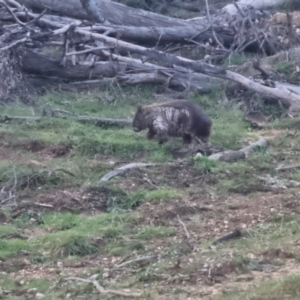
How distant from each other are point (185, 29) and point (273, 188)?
7148 mm

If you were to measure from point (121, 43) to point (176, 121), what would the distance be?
216cm

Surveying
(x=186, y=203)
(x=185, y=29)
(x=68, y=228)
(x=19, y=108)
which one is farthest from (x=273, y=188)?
(x=185, y=29)

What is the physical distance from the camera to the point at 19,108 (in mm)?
12695

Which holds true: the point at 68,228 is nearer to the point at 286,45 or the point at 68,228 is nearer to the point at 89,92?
the point at 89,92

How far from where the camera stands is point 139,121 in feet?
38.2

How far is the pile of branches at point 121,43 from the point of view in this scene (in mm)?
12938

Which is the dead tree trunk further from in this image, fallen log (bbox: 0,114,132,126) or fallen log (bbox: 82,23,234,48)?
fallen log (bbox: 82,23,234,48)

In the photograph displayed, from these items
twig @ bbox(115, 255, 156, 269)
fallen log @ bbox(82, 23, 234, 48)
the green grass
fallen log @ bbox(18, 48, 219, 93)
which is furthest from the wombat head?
the green grass

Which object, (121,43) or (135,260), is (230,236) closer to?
(135,260)

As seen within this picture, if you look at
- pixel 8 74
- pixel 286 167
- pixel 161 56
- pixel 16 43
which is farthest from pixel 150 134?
pixel 8 74

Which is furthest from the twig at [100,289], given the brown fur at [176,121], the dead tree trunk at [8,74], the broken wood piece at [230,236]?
the dead tree trunk at [8,74]

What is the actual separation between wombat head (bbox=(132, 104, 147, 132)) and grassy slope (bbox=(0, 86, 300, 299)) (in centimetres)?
10

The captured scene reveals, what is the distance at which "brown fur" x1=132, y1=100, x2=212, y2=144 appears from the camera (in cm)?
1113

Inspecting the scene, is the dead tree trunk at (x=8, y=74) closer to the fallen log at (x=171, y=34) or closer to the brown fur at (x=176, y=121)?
the fallen log at (x=171, y=34)
